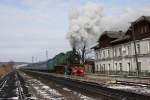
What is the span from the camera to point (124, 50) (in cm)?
5506

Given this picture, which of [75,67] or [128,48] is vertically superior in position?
[128,48]

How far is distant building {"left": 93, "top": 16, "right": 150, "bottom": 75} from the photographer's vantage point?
47.7 meters

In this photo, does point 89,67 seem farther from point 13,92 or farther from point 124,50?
point 13,92

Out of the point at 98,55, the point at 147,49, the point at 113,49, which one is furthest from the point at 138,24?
the point at 98,55

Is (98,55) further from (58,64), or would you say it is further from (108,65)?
(58,64)

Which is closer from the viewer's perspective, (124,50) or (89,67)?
(124,50)

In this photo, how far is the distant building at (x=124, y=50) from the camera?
47.7 meters

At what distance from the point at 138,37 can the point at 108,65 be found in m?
13.3

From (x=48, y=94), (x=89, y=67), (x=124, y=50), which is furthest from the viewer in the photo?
(x=89, y=67)

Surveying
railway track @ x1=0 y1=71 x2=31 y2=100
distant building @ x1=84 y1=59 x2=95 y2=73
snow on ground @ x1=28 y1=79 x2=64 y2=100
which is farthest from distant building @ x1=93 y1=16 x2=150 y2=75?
snow on ground @ x1=28 y1=79 x2=64 y2=100

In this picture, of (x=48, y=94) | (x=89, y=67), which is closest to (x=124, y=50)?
(x=89, y=67)

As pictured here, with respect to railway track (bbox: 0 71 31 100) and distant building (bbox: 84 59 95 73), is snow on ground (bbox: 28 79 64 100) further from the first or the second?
distant building (bbox: 84 59 95 73)

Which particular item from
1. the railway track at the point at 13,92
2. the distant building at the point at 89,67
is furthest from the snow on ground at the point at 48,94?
the distant building at the point at 89,67

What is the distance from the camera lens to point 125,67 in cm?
5416
